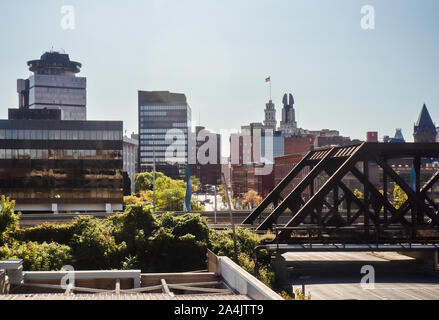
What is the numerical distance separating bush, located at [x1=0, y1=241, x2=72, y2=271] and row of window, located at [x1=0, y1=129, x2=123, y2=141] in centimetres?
5573

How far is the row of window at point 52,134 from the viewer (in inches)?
3194

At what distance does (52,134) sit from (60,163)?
187 inches

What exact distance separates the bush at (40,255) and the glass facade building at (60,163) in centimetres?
5529

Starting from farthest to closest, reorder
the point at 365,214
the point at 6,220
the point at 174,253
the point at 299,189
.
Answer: the point at 299,189 → the point at 6,220 → the point at 174,253 → the point at 365,214

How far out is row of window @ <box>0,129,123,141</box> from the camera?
8112 cm

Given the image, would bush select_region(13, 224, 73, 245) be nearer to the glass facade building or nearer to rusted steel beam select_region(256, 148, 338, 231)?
rusted steel beam select_region(256, 148, 338, 231)

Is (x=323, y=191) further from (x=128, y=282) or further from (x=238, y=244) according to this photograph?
(x=128, y=282)

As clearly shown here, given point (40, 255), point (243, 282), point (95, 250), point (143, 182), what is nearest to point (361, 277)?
point (243, 282)

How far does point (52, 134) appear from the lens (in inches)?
3231

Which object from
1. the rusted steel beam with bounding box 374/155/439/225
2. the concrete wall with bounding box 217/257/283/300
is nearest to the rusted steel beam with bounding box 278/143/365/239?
the rusted steel beam with bounding box 374/155/439/225

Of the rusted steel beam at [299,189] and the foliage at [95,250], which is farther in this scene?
the rusted steel beam at [299,189]

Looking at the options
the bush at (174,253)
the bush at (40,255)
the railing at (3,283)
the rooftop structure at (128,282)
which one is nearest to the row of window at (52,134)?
the bush at (40,255)

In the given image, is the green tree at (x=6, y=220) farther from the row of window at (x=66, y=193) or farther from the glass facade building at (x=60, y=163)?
the row of window at (x=66, y=193)
